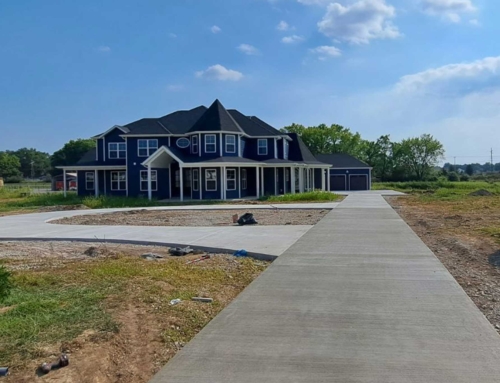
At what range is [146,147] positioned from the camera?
121 ft

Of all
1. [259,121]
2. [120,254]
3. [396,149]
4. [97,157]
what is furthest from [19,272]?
[396,149]

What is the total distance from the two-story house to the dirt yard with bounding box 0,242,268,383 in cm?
2395

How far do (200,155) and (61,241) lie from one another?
22143mm

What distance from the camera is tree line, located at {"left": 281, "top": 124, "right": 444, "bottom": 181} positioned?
8006cm

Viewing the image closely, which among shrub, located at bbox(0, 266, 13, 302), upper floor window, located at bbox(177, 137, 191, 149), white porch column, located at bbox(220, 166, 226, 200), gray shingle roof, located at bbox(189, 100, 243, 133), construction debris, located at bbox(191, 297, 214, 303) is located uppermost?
gray shingle roof, located at bbox(189, 100, 243, 133)

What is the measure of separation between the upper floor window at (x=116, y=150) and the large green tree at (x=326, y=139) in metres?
43.7

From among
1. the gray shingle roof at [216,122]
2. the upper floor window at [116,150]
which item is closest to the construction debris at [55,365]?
the gray shingle roof at [216,122]

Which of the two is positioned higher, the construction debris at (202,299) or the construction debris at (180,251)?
the construction debris at (180,251)

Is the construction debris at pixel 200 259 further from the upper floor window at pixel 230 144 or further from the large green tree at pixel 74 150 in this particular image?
the large green tree at pixel 74 150

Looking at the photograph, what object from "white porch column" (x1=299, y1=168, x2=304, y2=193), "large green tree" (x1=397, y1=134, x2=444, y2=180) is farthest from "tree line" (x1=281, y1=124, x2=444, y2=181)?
"white porch column" (x1=299, y1=168, x2=304, y2=193)

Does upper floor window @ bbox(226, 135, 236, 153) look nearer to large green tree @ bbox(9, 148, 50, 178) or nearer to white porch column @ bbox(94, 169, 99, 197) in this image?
white porch column @ bbox(94, 169, 99, 197)

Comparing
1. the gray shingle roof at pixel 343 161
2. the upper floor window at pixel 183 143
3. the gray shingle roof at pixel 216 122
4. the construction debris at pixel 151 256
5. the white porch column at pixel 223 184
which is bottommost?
the construction debris at pixel 151 256

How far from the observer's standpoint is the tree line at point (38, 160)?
10331cm

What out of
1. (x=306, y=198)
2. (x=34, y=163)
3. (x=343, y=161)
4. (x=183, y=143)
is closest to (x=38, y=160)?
(x=34, y=163)
